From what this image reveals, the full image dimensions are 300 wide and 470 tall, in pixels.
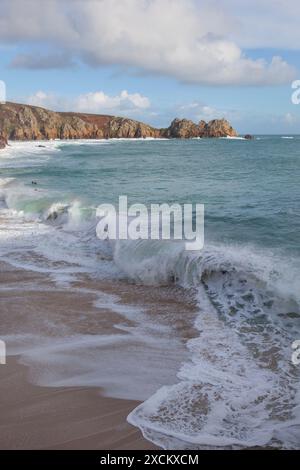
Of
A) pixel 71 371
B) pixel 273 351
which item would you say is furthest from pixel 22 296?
pixel 273 351

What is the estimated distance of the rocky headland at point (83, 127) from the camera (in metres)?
124

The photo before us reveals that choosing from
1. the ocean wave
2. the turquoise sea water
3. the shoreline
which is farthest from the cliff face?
the shoreline

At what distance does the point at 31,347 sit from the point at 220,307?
3.18 m

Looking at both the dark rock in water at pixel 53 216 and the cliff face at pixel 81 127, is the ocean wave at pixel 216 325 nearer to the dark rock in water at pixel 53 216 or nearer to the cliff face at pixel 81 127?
the dark rock in water at pixel 53 216

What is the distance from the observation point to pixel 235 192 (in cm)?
2014

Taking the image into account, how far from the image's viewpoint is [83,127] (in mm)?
135000

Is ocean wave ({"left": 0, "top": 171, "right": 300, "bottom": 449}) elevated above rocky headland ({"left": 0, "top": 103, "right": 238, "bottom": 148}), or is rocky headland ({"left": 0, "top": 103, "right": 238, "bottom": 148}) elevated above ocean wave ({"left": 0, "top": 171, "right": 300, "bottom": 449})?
rocky headland ({"left": 0, "top": 103, "right": 238, "bottom": 148})

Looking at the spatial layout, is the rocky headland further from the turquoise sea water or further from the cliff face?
the turquoise sea water

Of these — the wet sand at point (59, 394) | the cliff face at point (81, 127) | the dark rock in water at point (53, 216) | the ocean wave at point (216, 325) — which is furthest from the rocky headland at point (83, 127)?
the wet sand at point (59, 394)

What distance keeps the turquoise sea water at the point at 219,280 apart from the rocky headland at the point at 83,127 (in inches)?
4279

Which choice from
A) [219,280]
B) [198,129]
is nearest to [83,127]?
[198,129]

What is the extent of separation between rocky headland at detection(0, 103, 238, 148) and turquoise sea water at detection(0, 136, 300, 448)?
108682 mm

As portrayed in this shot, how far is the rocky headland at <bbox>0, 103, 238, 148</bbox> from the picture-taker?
407 ft
